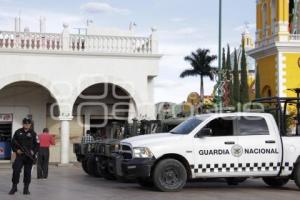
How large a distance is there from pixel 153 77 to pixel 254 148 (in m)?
14.6

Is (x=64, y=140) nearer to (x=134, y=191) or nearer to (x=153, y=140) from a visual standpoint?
(x=134, y=191)

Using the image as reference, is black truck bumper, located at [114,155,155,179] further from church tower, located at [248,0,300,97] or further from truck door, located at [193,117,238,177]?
church tower, located at [248,0,300,97]

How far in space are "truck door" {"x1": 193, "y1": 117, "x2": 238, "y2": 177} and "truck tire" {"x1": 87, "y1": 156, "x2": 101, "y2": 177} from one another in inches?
224

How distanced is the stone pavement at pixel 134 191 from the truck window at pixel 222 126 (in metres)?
1.42

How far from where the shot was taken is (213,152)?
13.9 meters

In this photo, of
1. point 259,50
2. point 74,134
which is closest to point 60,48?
point 74,134

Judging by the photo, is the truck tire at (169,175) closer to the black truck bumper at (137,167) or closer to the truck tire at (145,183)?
the black truck bumper at (137,167)

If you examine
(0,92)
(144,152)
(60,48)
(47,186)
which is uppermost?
(60,48)

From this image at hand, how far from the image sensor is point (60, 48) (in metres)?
27.4

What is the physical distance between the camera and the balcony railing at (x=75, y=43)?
26.8 metres

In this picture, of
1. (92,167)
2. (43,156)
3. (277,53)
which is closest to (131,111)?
(43,156)

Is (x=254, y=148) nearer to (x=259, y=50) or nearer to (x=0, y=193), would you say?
(x=0, y=193)

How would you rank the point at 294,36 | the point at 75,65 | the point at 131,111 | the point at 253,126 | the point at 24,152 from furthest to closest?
1. the point at 294,36
2. the point at 131,111
3. the point at 75,65
4. the point at 253,126
5. the point at 24,152

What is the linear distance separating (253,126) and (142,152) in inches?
112
